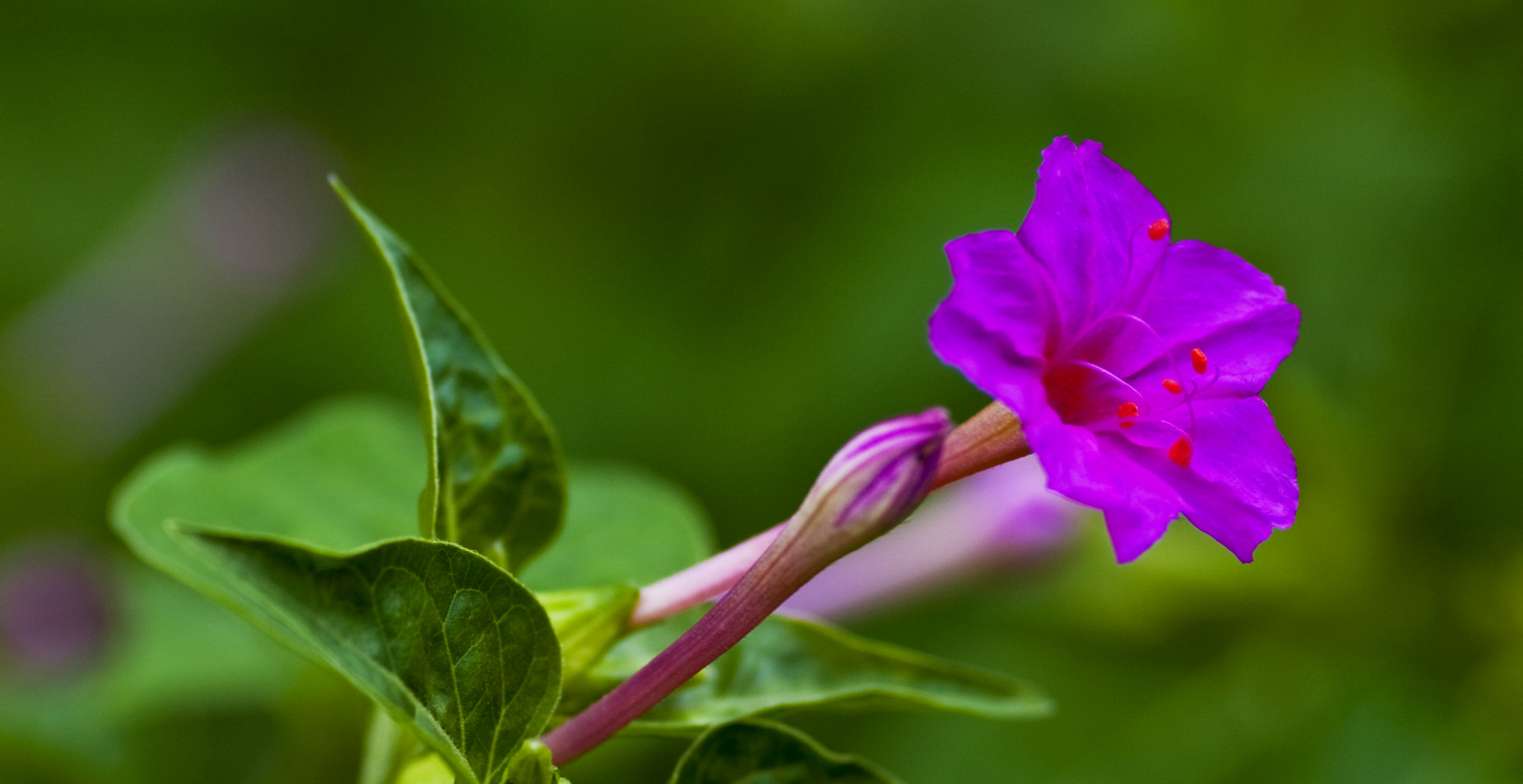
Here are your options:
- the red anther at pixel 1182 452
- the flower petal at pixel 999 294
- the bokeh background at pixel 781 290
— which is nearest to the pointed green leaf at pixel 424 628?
the flower petal at pixel 999 294

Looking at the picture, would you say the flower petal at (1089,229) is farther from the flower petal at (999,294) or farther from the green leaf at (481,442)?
the green leaf at (481,442)

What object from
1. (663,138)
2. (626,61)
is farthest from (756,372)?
(626,61)

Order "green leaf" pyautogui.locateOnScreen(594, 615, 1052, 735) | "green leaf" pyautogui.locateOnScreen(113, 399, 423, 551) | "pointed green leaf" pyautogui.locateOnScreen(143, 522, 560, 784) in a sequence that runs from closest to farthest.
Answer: "pointed green leaf" pyautogui.locateOnScreen(143, 522, 560, 784), "green leaf" pyautogui.locateOnScreen(594, 615, 1052, 735), "green leaf" pyautogui.locateOnScreen(113, 399, 423, 551)

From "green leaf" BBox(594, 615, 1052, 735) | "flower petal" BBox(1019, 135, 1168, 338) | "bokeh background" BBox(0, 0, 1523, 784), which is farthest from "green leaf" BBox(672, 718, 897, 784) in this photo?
"bokeh background" BBox(0, 0, 1523, 784)

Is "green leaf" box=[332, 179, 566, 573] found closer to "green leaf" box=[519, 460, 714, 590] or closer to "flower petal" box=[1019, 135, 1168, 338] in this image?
"green leaf" box=[519, 460, 714, 590]

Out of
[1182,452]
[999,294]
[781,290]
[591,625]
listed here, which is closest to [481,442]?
[591,625]

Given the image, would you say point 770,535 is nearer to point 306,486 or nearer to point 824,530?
point 824,530
